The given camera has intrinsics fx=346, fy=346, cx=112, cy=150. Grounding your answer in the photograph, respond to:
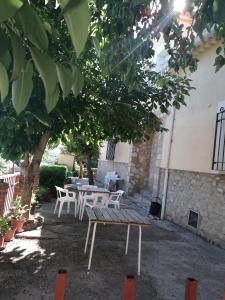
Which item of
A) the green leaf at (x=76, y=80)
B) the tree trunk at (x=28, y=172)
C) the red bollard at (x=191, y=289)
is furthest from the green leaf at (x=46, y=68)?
the tree trunk at (x=28, y=172)

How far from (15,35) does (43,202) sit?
10875 mm

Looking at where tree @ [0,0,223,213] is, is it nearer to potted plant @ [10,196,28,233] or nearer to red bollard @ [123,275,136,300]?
potted plant @ [10,196,28,233]

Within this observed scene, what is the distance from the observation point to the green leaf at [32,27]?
49 centimetres

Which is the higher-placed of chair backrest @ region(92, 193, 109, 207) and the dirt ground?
chair backrest @ region(92, 193, 109, 207)

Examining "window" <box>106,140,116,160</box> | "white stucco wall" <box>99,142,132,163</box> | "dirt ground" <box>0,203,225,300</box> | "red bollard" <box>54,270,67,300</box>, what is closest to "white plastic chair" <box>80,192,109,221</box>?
"dirt ground" <box>0,203,225,300</box>

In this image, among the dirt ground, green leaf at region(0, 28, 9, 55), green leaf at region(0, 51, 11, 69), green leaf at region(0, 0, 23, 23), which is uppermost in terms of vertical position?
green leaf at region(0, 0, 23, 23)

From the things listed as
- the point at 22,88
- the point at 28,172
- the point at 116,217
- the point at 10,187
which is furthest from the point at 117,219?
the point at 22,88

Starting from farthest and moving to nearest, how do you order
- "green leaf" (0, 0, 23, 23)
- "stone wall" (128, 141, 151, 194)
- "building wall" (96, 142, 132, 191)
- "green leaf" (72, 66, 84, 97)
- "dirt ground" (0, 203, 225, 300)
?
1. "building wall" (96, 142, 132, 191)
2. "stone wall" (128, 141, 151, 194)
3. "dirt ground" (0, 203, 225, 300)
4. "green leaf" (72, 66, 84, 97)
5. "green leaf" (0, 0, 23, 23)

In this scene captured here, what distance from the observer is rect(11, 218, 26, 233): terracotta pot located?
623cm

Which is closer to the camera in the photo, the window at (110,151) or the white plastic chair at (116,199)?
the white plastic chair at (116,199)

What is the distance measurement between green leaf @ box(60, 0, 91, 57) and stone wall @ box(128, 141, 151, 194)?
1358 cm

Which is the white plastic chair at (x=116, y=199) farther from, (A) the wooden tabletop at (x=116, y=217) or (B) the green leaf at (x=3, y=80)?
(B) the green leaf at (x=3, y=80)

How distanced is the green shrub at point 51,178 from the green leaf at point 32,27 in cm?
1216

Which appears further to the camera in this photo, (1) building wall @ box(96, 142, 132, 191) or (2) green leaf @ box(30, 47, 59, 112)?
(1) building wall @ box(96, 142, 132, 191)
